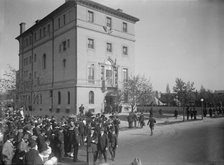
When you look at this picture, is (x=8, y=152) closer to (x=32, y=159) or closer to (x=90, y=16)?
(x=32, y=159)

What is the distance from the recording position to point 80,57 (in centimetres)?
3006

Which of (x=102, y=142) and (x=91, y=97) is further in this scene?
(x=91, y=97)

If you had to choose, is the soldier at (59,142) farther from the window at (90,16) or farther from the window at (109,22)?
the window at (109,22)

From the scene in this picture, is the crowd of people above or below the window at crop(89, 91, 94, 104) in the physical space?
below

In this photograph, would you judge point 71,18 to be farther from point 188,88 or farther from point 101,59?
point 188,88

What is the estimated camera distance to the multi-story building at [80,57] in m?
29.9

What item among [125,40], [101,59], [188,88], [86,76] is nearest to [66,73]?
[86,76]

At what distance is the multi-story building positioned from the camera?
2994 cm

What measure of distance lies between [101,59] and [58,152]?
23.4 m

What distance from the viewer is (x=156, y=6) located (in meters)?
11.5

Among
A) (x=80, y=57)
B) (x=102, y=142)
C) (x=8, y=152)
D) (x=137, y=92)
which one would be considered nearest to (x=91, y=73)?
(x=80, y=57)

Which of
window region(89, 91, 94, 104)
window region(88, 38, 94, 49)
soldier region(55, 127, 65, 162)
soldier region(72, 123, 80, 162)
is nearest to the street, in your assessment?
soldier region(72, 123, 80, 162)

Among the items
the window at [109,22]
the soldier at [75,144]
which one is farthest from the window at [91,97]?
the soldier at [75,144]

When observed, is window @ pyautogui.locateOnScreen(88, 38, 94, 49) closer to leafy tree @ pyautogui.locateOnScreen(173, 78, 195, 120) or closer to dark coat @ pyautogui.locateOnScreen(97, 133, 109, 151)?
leafy tree @ pyautogui.locateOnScreen(173, 78, 195, 120)
